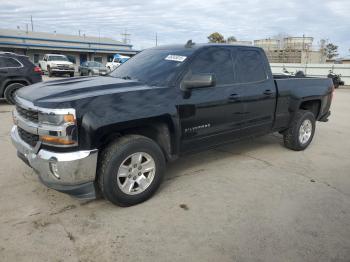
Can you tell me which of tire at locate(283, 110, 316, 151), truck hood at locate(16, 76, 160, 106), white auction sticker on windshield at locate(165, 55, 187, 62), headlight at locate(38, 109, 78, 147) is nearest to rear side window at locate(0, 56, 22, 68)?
truck hood at locate(16, 76, 160, 106)

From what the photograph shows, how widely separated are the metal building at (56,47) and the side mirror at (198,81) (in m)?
39.0

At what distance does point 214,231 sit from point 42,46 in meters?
41.8

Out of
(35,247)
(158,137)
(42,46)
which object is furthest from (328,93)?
(42,46)

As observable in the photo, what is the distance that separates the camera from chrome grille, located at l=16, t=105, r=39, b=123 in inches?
135

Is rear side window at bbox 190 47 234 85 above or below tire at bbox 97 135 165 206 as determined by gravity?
above

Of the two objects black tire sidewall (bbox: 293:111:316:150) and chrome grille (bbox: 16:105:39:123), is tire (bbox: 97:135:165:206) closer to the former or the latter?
chrome grille (bbox: 16:105:39:123)

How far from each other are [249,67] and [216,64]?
2.50ft

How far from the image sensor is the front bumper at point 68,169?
10.6 feet

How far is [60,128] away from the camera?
3195mm

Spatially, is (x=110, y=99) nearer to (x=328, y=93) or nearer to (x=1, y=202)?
(x=1, y=202)

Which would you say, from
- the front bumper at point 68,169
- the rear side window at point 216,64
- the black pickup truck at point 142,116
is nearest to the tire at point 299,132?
the black pickup truck at point 142,116

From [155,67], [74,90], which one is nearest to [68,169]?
[74,90]

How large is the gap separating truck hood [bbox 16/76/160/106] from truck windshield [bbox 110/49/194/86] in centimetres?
22

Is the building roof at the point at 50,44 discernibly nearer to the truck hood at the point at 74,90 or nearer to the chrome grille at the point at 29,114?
the truck hood at the point at 74,90
